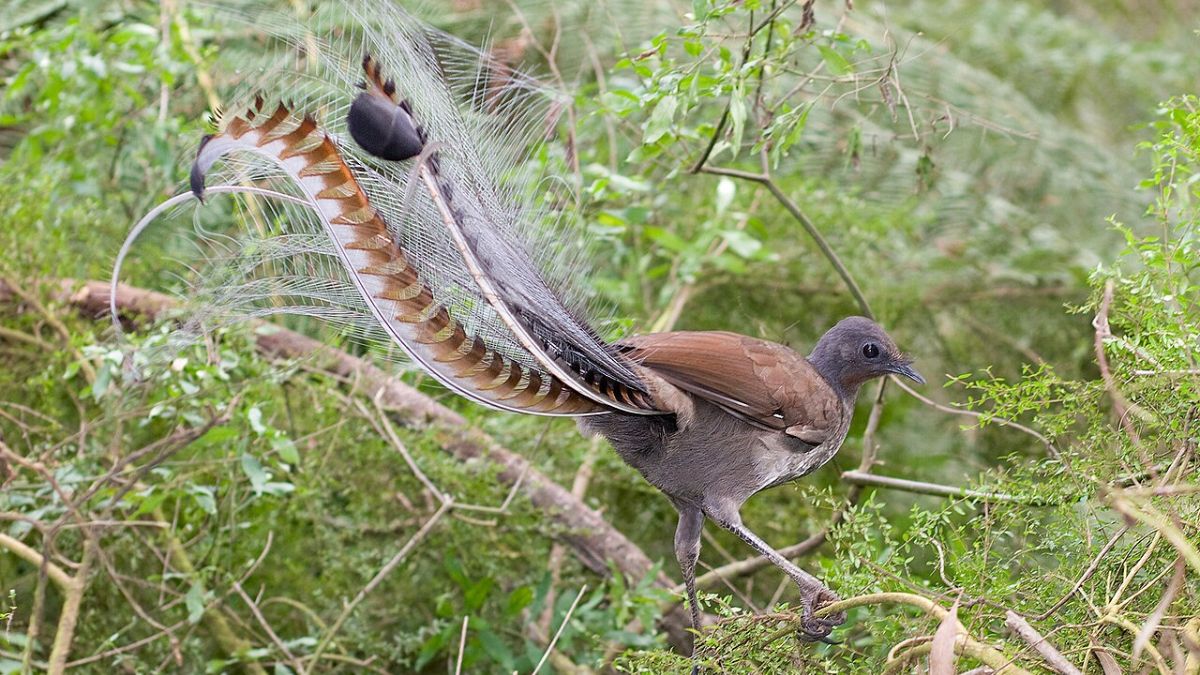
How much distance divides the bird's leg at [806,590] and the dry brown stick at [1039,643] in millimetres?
430

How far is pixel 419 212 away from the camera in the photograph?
2289 mm

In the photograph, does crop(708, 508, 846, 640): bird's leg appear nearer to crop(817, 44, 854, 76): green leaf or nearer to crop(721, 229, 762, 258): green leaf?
crop(817, 44, 854, 76): green leaf

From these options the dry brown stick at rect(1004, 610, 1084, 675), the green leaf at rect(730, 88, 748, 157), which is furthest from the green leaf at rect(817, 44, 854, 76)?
the dry brown stick at rect(1004, 610, 1084, 675)

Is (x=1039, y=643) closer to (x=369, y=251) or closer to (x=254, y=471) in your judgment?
(x=369, y=251)

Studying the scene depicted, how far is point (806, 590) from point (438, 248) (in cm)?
105

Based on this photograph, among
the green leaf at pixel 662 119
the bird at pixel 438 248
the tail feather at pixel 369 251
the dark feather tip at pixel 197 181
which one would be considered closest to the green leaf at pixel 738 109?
the green leaf at pixel 662 119

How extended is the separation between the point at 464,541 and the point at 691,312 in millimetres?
1265

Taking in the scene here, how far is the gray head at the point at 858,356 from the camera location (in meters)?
3.00

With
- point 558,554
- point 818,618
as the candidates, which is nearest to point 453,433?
point 558,554

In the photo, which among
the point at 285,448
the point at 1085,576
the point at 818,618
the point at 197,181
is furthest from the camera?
the point at 285,448

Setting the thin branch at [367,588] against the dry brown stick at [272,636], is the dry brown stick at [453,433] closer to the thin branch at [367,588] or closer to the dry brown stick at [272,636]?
the thin branch at [367,588]

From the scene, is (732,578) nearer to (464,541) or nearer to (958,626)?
(464,541)

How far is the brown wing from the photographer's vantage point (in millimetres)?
2805

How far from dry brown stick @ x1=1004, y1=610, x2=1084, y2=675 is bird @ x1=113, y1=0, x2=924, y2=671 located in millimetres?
530
